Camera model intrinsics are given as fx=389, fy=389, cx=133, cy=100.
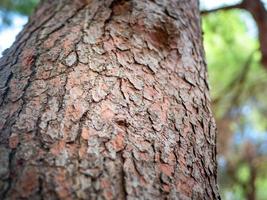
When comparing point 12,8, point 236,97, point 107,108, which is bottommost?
point 236,97

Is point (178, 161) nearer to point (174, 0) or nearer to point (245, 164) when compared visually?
point (174, 0)

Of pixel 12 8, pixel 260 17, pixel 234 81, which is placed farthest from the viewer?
pixel 234 81

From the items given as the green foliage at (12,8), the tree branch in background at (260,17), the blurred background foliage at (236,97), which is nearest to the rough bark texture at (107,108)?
the tree branch in background at (260,17)

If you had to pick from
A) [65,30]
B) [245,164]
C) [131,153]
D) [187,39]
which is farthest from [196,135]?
[245,164]

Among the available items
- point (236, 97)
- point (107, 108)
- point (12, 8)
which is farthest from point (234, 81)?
point (107, 108)

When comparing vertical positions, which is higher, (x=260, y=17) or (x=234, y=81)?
(x=260, y=17)

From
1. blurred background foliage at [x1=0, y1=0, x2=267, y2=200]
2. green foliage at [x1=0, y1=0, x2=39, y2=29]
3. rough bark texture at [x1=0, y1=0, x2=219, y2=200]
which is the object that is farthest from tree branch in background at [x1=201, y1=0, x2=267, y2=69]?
green foliage at [x1=0, y1=0, x2=39, y2=29]

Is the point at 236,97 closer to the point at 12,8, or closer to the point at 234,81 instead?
the point at 234,81
